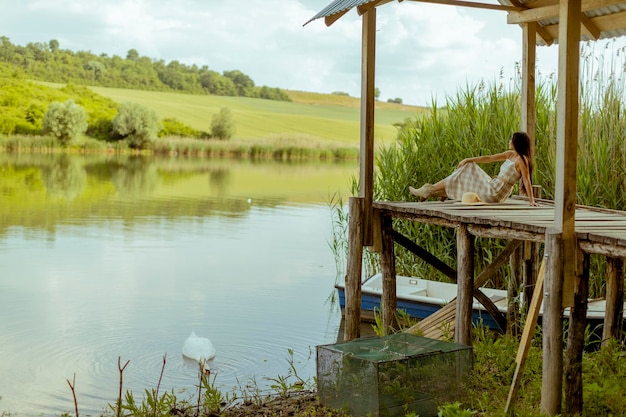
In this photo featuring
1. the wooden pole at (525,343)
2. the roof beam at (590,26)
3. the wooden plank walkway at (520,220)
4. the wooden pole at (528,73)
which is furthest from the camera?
the wooden pole at (528,73)

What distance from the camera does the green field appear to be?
6162 centimetres

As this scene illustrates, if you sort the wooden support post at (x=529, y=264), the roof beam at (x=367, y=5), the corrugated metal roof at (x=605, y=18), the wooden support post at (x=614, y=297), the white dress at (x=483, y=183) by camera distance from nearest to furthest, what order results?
the wooden support post at (x=614, y=297)
the roof beam at (x=367, y=5)
the corrugated metal roof at (x=605, y=18)
the white dress at (x=483, y=183)
the wooden support post at (x=529, y=264)

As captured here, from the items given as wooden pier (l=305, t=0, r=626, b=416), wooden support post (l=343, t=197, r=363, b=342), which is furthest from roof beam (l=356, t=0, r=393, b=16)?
wooden support post (l=343, t=197, r=363, b=342)

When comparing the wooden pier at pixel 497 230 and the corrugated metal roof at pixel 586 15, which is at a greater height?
the corrugated metal roof at pixel 586 15

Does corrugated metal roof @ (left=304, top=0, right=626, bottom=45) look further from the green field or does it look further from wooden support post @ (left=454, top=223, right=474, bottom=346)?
the green field

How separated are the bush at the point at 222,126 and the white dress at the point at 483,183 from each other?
51.2m

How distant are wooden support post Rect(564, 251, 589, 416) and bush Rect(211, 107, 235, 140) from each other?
5361 centimetres

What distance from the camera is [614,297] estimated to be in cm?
656

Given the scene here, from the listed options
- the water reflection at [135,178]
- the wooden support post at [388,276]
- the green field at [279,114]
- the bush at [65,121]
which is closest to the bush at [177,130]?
Answer: the green field at [279,114]

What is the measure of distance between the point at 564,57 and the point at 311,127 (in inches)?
2436

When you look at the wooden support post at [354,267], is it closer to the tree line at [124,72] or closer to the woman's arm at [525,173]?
the woman's arm at [525,173]

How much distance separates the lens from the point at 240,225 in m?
20.5

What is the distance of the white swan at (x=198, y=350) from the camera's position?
819 centimetres

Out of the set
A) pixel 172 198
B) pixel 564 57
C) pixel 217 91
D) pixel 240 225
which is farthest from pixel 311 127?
pixel 564 57
